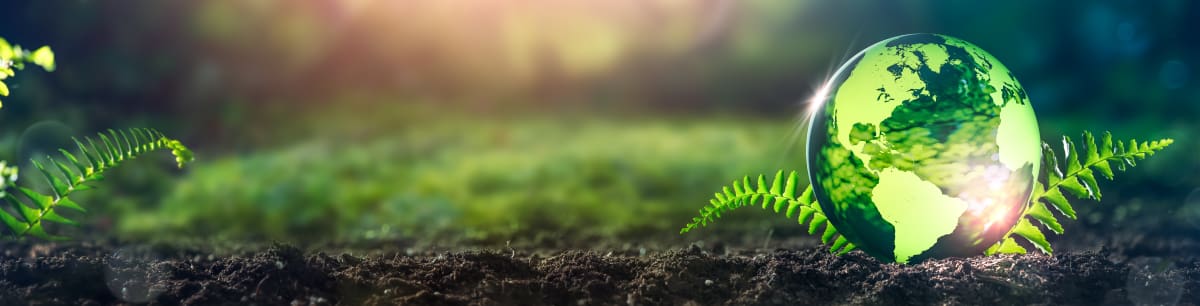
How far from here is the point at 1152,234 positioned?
6.07 metres

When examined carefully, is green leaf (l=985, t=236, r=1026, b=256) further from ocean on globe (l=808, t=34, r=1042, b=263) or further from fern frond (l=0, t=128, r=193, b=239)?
fern frond (l=0, t=128, r=193, b=239)

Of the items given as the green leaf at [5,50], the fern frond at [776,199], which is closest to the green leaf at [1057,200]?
the fern frond at [776,199]

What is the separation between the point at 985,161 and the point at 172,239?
568cm

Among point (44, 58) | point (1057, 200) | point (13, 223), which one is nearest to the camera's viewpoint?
point (44, 58)

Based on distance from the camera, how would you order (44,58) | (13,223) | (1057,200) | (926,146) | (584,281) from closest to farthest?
1. (44,58)
2. (926,146)
3. (13,223)
4. (584,281)
5. (1057,200)

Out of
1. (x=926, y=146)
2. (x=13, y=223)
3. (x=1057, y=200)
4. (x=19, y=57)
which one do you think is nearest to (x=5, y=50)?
(x=19, y=57)

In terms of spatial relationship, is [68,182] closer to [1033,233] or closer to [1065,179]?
[1033,233]

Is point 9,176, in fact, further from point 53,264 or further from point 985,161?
point 985,161

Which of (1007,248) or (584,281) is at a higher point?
(1007,248)

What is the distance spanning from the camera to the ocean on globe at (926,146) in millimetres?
3656

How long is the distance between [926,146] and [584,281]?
61.2 inches

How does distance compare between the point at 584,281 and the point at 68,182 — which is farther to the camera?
the point at 584,281

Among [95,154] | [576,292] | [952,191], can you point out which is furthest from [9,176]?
[952,191]

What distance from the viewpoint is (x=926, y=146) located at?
3648mm
